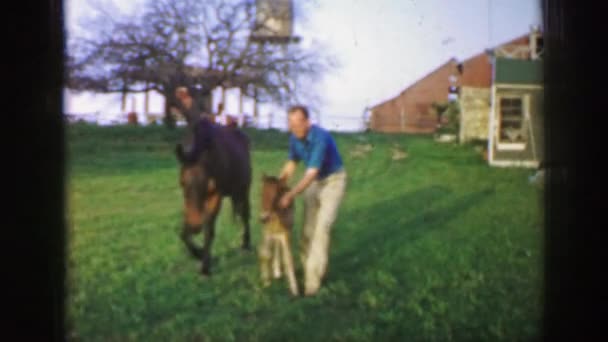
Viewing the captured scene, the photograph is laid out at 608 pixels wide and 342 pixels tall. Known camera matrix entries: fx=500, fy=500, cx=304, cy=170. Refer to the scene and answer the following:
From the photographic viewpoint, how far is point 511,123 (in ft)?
13.0

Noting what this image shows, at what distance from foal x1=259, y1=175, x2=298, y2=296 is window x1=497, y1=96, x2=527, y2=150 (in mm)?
1770

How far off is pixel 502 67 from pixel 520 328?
188 centimetres

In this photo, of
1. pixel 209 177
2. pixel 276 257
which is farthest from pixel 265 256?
pixel 209 177

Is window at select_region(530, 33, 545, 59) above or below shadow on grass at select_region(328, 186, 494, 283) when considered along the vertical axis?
above

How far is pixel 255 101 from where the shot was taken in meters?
3.41

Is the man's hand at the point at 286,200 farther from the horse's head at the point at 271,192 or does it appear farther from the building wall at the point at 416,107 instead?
the building wall at the point at 416,107

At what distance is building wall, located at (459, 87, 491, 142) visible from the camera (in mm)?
3906

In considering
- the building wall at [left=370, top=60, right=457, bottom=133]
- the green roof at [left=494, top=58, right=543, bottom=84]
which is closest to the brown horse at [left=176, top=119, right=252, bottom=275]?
the building wall at [left=370, top=60, right=457, bottom=133]

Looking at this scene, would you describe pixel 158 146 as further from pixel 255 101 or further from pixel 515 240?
pixel 515 240

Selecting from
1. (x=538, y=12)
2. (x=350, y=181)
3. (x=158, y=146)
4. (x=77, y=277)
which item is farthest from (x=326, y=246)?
(x=538, y=12)

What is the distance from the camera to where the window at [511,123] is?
12.4ft

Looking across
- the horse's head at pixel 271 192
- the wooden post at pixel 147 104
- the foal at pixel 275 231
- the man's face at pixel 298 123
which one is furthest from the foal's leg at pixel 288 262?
the wooden post at pixel 147 104

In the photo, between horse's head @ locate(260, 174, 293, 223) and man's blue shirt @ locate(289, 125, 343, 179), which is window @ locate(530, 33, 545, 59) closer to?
man's blue shirt @ locate(289, 125, 343, 179)

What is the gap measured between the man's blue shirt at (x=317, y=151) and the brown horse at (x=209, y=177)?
36 centimetres
